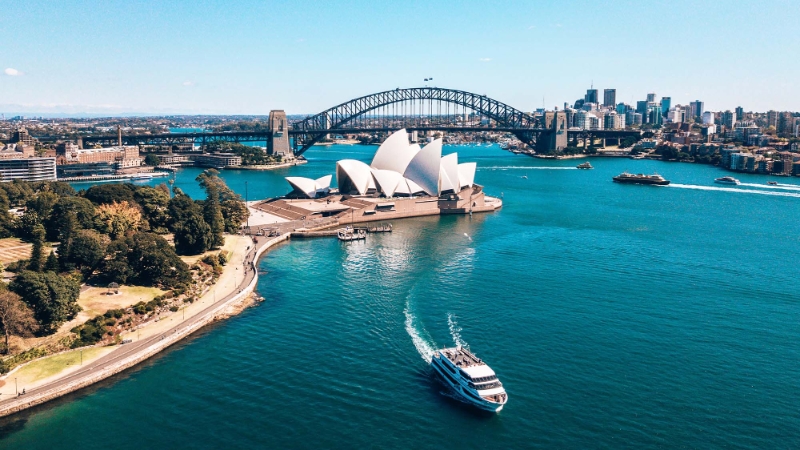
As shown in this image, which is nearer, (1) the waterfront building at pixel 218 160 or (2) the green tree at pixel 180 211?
(2) the green tree at pixel 180 211

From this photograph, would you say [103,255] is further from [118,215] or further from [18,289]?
[118,215]

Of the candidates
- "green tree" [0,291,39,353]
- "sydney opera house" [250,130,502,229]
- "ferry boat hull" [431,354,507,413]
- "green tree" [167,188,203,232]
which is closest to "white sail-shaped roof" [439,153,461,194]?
"sydney opera house" [250,130,502,229]

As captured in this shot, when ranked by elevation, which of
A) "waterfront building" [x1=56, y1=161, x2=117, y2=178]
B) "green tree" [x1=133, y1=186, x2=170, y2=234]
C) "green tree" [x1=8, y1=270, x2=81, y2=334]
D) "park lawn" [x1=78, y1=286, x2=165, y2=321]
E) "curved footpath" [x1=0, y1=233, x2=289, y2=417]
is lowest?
"curved footpath" [x1=0, y1=233, x2=289, y2=417]

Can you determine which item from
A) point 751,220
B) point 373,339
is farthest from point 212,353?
point 751,220

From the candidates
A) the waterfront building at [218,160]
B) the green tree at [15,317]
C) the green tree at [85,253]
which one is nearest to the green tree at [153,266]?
the green tree at [85,253]

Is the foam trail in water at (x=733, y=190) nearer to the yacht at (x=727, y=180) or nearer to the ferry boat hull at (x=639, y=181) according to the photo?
the ferry boat hull at (x=639, y=181)

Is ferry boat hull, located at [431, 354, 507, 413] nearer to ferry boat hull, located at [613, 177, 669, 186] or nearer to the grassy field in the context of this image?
the grassy field
